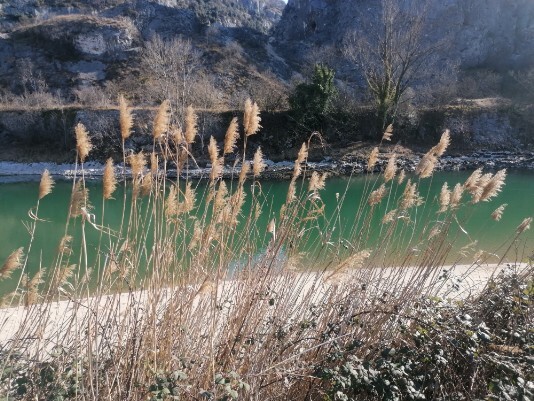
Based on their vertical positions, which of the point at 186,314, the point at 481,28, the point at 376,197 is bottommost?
the point at 186,314

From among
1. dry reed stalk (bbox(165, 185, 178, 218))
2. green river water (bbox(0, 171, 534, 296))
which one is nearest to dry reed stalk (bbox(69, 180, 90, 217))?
dry reed stalk (bbox(165, 185, 178, 218))

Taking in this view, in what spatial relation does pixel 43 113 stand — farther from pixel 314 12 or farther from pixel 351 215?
pixel 314 12

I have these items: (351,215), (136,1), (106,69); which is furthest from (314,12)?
(351,215)

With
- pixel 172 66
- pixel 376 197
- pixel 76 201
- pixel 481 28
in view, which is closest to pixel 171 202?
pixel 76 201

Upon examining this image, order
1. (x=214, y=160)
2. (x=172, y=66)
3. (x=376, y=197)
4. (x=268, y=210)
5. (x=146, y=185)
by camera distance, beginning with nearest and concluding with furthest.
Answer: (x=146, y=185), (x=214, y=160), (x=376, y=197), (x=268, y=210), (x=172, y=66)

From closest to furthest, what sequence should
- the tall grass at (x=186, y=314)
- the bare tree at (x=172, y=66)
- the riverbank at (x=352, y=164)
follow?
1. the tall grass at (x=186, y=314)
2. the riverbank at (x=352, y=164)
3. the bare tree at (x=172, y=66)

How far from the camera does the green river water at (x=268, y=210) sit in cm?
850

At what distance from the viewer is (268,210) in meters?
11.6

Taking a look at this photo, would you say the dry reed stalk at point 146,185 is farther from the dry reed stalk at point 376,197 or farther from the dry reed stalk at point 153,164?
the dry reed stalk at point 376,197

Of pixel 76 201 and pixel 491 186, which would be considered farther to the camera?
pixel 491 186

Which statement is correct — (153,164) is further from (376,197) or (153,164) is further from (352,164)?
(352,164)

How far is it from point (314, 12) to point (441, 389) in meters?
45.0

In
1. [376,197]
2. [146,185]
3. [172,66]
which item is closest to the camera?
[146,185]

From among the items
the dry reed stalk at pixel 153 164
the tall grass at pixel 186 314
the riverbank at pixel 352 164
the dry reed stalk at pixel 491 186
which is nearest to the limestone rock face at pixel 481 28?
the riverbank at pixel 352 164
